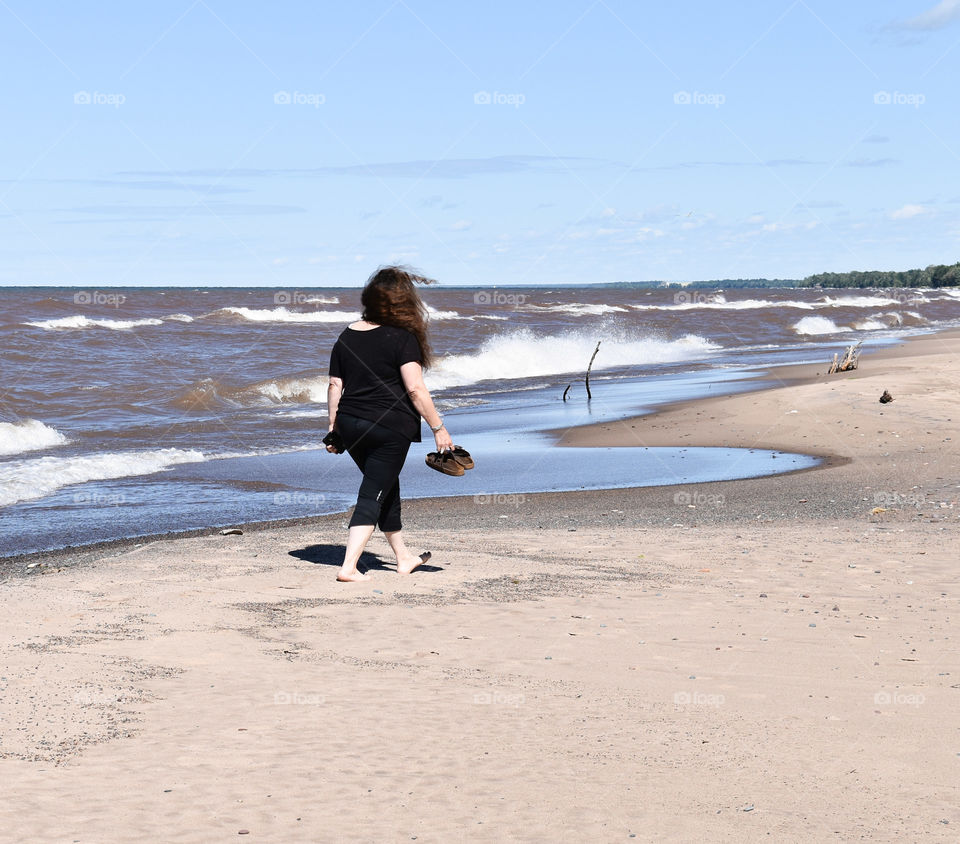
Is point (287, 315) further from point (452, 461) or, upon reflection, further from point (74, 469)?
point (452, 461)

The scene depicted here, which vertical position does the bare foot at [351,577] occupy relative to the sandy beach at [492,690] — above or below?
above

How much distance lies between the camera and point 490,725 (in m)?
4.29

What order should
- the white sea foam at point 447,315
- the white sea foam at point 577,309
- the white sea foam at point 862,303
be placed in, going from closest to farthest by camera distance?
the white sea foam at point 447,315, the white sea foam at point 577,309, the white sea foam at point 862,303

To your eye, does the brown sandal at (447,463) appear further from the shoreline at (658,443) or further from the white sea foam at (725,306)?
the white sea foam at (725,306)

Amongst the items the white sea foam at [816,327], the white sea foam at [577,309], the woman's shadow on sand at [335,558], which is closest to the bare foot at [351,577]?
the woman's shadow on sand at [335,558]

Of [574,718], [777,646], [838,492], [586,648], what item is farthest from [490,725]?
[838,492]

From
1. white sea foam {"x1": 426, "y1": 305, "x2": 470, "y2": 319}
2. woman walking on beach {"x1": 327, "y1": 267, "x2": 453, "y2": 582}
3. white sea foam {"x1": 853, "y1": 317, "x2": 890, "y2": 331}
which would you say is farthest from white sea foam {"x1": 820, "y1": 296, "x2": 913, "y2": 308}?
woman walking on beach {"x1": 327, "y1": 267, "x2": 453, "y2": 582}

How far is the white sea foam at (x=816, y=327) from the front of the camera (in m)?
53.4

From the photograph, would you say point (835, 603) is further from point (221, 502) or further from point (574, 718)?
point (221, 502)

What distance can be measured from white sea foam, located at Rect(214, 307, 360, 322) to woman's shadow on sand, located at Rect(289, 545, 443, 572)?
5475 centimetres

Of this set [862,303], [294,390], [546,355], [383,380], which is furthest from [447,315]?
[383,380]

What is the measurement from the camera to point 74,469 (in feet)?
46.4

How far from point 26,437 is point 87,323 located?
36.5 meters

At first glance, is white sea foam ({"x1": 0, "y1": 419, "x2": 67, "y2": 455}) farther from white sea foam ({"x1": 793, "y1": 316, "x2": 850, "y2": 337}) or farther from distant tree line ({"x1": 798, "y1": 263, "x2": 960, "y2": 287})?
distant tree line ({"x1": 798, "y1": 263, "x2": 960, "y2": 287})
